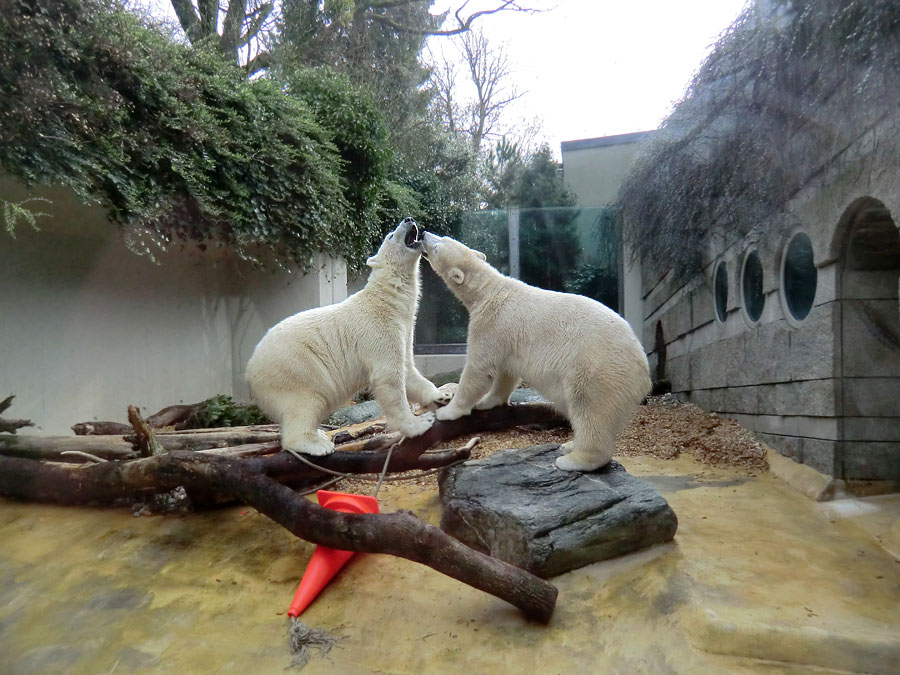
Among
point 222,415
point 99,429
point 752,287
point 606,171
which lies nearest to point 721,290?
point 752,287

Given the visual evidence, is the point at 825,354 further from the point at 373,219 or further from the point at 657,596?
the point at 373,219

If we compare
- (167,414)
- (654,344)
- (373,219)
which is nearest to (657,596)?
(167,414)

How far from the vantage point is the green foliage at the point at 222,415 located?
19.4ft

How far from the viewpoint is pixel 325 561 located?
304cm

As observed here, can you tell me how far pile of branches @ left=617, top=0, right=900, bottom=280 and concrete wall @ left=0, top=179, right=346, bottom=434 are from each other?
4.88 meters

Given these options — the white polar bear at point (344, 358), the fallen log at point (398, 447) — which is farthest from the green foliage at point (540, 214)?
the white polar bear at point (344, 358)

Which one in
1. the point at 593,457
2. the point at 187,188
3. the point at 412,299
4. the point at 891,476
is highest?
the point at 187,188

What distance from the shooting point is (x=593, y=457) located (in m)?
3.14

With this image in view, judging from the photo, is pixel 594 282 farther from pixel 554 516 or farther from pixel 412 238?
pixel 554 516

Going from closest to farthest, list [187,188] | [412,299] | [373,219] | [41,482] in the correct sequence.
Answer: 1. [412,299]
2. [41,482]
3. [187,188]
4. [373,219]

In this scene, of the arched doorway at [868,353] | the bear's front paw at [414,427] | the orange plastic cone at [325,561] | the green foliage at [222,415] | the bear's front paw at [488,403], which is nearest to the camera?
the orange plastic cone at [325,561]

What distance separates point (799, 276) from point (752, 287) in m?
1.11

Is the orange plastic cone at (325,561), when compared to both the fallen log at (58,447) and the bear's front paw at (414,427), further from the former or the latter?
the fallen log at (58,447)

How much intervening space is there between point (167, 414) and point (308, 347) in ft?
12.1
